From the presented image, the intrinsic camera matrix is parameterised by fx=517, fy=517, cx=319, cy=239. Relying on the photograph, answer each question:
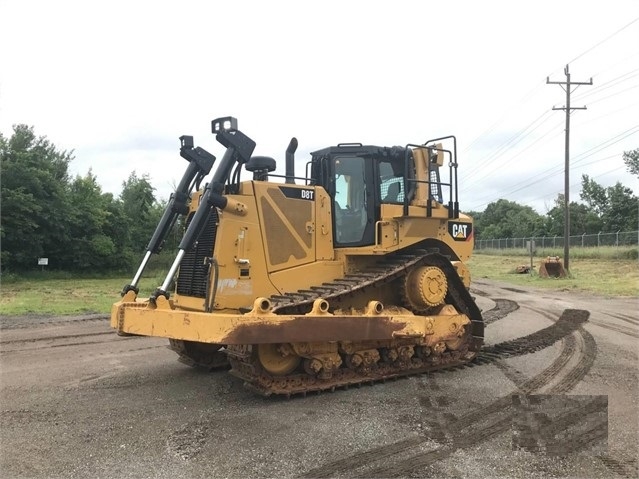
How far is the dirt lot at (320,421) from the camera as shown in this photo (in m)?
4.01

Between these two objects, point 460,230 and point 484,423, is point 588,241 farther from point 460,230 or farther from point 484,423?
point 484,423

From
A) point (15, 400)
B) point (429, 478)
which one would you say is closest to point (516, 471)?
point (429, 478)

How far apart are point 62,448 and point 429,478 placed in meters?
3.01

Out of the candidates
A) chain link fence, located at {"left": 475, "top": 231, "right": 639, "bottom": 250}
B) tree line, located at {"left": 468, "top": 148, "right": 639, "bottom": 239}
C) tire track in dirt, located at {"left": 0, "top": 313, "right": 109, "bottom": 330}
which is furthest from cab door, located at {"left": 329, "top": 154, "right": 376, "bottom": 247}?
tree line, located at {"left": 468, "top": 148, "right": 639, "bottom": 239}

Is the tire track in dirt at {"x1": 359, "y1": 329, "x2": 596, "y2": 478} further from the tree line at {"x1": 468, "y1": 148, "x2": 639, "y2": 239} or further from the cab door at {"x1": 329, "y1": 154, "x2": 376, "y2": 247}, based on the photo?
the tree line at {"x1": 468, "y1": 148, "x2": 639, "y2": 239}

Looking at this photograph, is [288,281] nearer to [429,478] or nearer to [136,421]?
[136,421]

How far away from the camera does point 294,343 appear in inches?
218

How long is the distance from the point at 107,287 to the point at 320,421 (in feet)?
66.8

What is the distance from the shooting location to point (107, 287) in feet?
75.4

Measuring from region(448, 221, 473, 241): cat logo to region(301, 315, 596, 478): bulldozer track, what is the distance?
222 cm

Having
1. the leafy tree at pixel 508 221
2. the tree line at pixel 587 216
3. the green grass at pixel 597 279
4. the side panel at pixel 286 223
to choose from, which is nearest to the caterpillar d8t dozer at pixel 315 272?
the side panel at pixel 286 223

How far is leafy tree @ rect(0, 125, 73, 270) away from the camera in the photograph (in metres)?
27.7

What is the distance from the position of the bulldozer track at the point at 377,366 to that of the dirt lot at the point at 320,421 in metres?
0.16

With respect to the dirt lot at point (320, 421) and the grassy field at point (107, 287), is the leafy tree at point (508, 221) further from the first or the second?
the dirt lot at point (320, 421)
